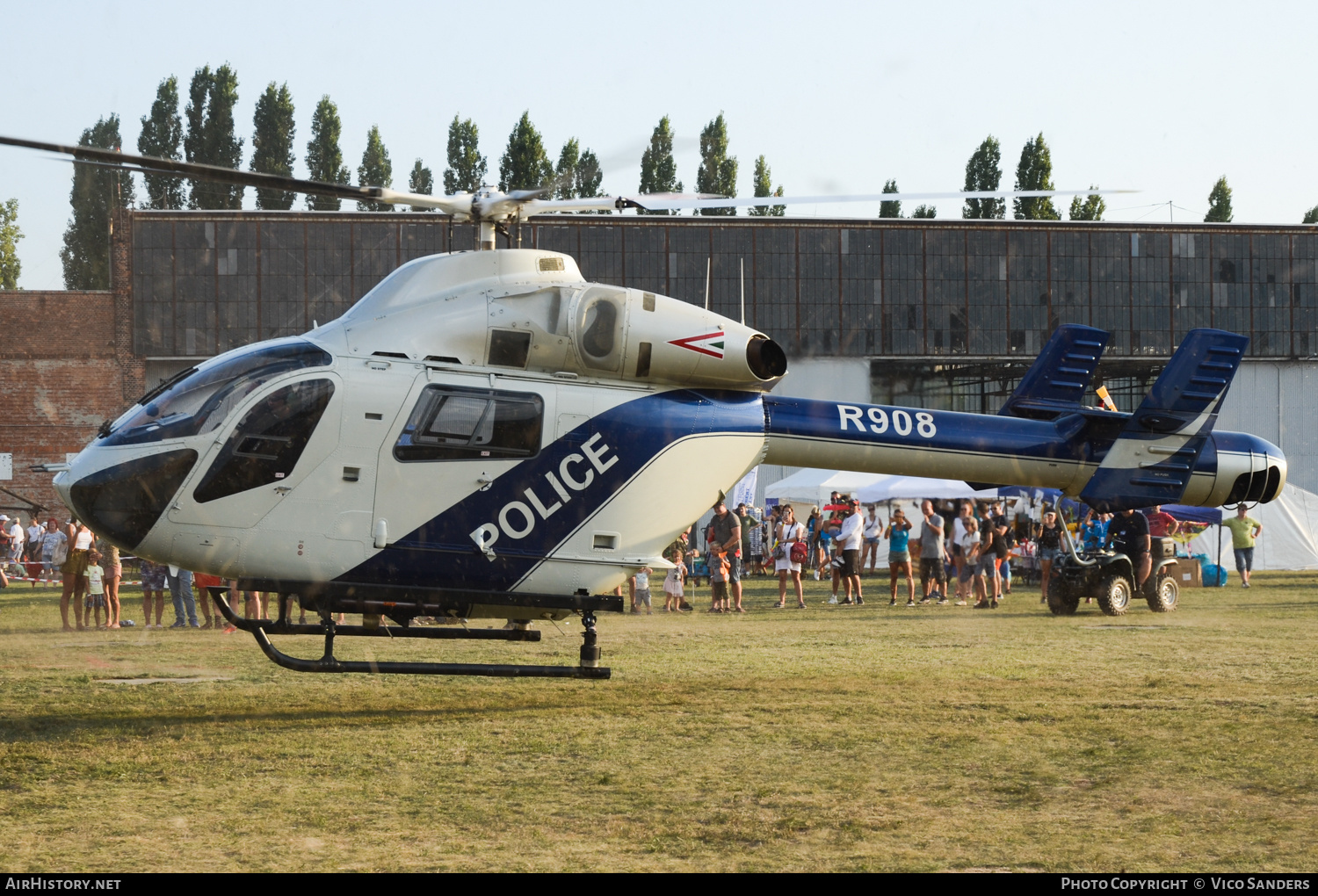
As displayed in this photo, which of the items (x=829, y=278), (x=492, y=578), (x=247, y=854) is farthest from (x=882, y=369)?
(x=247, y=854)

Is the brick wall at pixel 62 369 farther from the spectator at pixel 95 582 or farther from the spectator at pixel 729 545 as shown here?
the spectator at pixel 729 545

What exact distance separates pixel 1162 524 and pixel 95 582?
66.2ft

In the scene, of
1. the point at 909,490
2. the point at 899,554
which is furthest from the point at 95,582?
the point at 909,490

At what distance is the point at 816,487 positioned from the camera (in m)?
33.0

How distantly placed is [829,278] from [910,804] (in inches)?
1694

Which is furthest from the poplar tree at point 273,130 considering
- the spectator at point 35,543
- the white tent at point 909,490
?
the white tent at point 909,490

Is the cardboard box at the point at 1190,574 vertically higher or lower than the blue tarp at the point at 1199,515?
lower

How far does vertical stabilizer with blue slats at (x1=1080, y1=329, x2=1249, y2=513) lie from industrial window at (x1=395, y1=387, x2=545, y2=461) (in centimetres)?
560

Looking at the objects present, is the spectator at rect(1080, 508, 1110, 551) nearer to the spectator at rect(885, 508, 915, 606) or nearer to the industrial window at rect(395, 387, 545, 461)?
the spectator at rect(885, 508, 915, 606)

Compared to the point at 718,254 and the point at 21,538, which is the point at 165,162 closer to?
the point at 21,538

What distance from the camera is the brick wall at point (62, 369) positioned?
45125 mm

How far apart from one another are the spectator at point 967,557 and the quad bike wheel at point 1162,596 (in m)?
3.14

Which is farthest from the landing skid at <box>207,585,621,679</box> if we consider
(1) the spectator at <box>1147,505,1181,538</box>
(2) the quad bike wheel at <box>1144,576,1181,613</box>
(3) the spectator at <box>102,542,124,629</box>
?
(1) the spectator at <box>1147,505,1181,538</box>

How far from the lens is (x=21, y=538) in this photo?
103 feet
